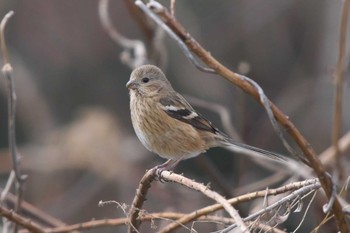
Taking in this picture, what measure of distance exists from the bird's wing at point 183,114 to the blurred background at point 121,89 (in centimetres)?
124

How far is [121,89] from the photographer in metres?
11.2

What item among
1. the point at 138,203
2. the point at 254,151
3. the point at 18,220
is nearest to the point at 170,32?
the point at 138,203

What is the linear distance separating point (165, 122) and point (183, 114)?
0.14 metres

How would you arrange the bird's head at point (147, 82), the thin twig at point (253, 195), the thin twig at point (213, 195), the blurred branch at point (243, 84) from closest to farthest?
1. the blurred branch at point (243, 84)
2. the thin twig at point (213, 195)
3. the thin twig at point (253, 195)
4. the bird's head at point (147, 82)

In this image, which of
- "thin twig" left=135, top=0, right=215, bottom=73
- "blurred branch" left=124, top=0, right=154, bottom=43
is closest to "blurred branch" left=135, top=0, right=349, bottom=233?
"thin twig" left=135, top=0, right=215, bottom=73

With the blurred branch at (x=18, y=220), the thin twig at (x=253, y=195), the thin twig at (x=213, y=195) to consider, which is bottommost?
the thin twig at (x=253, y=195)

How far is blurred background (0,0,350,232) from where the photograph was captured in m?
8.30

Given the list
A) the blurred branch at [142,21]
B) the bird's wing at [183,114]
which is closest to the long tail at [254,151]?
the bird's wing at [183,114]

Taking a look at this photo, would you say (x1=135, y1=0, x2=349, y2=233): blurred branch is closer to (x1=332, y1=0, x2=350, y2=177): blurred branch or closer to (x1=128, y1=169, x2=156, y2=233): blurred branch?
(x1=128, y1=169, x2=156, y2=233): blurred branch

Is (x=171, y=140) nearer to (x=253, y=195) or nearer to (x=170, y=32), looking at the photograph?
(x=253, y=195)

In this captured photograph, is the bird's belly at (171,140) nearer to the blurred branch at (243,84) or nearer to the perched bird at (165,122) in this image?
the perched bird at (165,122)

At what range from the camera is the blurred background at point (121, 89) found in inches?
327

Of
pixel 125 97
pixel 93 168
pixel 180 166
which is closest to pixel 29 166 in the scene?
pixel 93 168

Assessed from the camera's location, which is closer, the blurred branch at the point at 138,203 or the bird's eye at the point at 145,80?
the blurred branch at the point at 138,203
